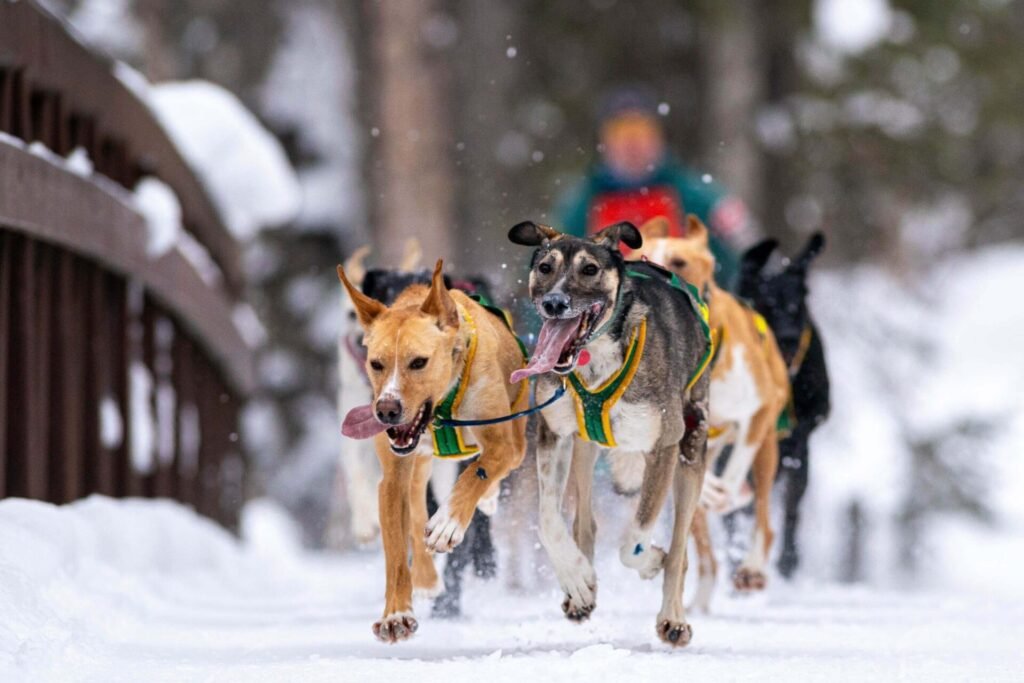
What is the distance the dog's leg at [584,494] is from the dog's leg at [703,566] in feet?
3.55

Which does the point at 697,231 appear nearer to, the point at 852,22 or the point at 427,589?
the point at 427,589

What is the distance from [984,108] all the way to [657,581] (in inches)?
529

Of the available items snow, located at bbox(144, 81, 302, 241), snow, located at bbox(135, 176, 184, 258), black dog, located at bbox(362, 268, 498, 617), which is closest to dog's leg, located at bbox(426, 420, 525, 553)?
black dog, located at bbox(362, 268, 498, 617)

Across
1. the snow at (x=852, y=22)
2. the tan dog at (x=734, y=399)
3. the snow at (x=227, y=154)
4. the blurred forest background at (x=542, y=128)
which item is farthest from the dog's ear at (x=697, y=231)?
the snow at (x=852, y=22)

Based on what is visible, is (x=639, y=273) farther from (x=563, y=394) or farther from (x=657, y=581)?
(x=657, y=581)

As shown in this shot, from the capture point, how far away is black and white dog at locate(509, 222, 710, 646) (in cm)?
487

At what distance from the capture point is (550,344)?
15.9 feet

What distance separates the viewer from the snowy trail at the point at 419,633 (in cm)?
454

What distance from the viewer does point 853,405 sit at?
17.8m

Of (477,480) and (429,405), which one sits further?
(477,480)

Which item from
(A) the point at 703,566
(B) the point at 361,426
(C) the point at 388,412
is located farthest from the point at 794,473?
(C) the point at 388,412

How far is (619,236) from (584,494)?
96 cm

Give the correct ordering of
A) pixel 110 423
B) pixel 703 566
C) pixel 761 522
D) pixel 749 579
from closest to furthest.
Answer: pixel 703 566, pixel 749 579, pixel 761 522, pixel 110 423

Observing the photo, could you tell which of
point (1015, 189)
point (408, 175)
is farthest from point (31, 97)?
point (1015, 189)
